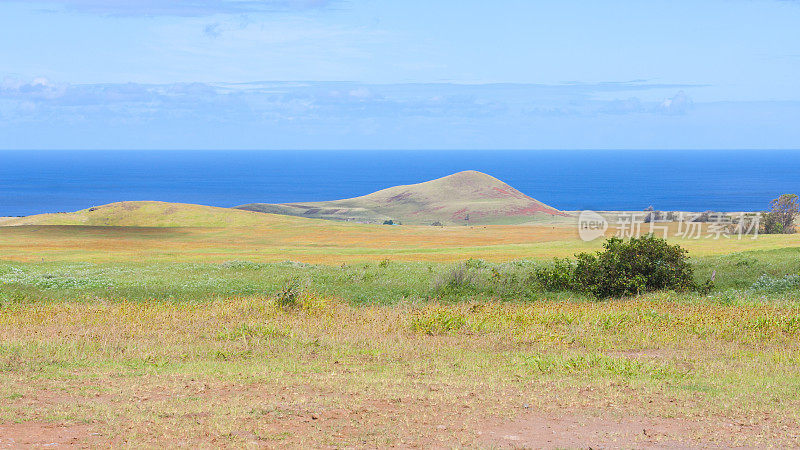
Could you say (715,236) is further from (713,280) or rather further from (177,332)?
(177,332)

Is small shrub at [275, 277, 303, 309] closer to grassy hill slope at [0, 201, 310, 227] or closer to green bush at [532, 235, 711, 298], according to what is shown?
green bush at [532, 235, 711, 298]

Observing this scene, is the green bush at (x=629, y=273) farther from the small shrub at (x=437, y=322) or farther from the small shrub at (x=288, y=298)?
the small shrub at (x=288, y=298)

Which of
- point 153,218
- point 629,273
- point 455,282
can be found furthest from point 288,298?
point 153,218

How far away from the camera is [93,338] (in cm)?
1359

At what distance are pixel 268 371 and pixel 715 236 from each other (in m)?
47.5

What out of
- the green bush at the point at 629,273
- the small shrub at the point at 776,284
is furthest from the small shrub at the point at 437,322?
the small shrub at the point at 776,284

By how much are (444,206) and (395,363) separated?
530ft

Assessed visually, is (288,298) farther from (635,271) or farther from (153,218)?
(153,218)

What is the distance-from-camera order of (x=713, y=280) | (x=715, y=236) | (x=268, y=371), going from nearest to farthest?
(x=268, y=371)
(x=713, y=280)
(x=715, y=236)

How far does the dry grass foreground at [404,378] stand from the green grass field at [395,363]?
0.04 m

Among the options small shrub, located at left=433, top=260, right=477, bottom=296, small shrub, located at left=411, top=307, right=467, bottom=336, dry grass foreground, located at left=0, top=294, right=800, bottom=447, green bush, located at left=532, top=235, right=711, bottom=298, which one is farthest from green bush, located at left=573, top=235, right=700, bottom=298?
small shrub, located at left=411, top=307, right=467, bottom=336

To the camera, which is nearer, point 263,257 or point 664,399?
point 664,399

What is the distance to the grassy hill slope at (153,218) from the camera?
75.6 meters

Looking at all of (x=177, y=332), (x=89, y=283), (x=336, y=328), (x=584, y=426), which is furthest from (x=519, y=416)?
(x=89, y=283)
